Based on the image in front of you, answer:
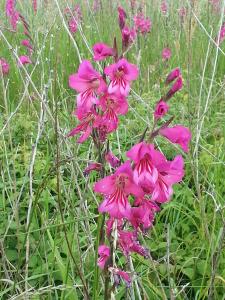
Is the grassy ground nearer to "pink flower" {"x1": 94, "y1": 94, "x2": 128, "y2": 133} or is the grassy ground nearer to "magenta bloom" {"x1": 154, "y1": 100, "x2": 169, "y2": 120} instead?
"pink flower" {"x1": 94, "y1": 94, "x2": 128, "y2": 133}

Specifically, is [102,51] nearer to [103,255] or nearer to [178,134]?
[178,134]

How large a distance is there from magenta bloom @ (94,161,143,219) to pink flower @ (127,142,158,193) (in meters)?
0.02

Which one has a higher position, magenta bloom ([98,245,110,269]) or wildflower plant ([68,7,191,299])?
wildflower plant ([68,7,191,299])

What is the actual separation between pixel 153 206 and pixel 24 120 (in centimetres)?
155

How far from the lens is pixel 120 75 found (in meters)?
1.01

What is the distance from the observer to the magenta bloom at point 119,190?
94 centimetres

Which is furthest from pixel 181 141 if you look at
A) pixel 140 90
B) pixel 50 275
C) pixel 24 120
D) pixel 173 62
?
pixel 173 62

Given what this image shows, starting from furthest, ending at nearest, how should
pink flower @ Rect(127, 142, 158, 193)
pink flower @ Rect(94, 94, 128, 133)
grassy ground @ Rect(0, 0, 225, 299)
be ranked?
grassy ground @ Rect(0, 0, 225, 299) < pink flower @ Rect(94, 94, 128, 133) < pink flower @ Rect(127, 142, 158, 193)

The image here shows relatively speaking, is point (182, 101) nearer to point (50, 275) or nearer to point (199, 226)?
point (199, 226)

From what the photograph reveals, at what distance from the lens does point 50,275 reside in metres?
1.46

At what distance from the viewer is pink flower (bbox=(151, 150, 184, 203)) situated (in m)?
0.93

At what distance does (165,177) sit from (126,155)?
0.31ft

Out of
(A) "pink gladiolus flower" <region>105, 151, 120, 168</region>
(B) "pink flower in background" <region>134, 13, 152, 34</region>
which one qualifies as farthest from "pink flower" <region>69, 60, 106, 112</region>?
(B) "pink flower in background" <region>134, 13, 152, 34</region>

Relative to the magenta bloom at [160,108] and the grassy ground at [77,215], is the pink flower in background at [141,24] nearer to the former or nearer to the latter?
the grassy ground at [77,215]
